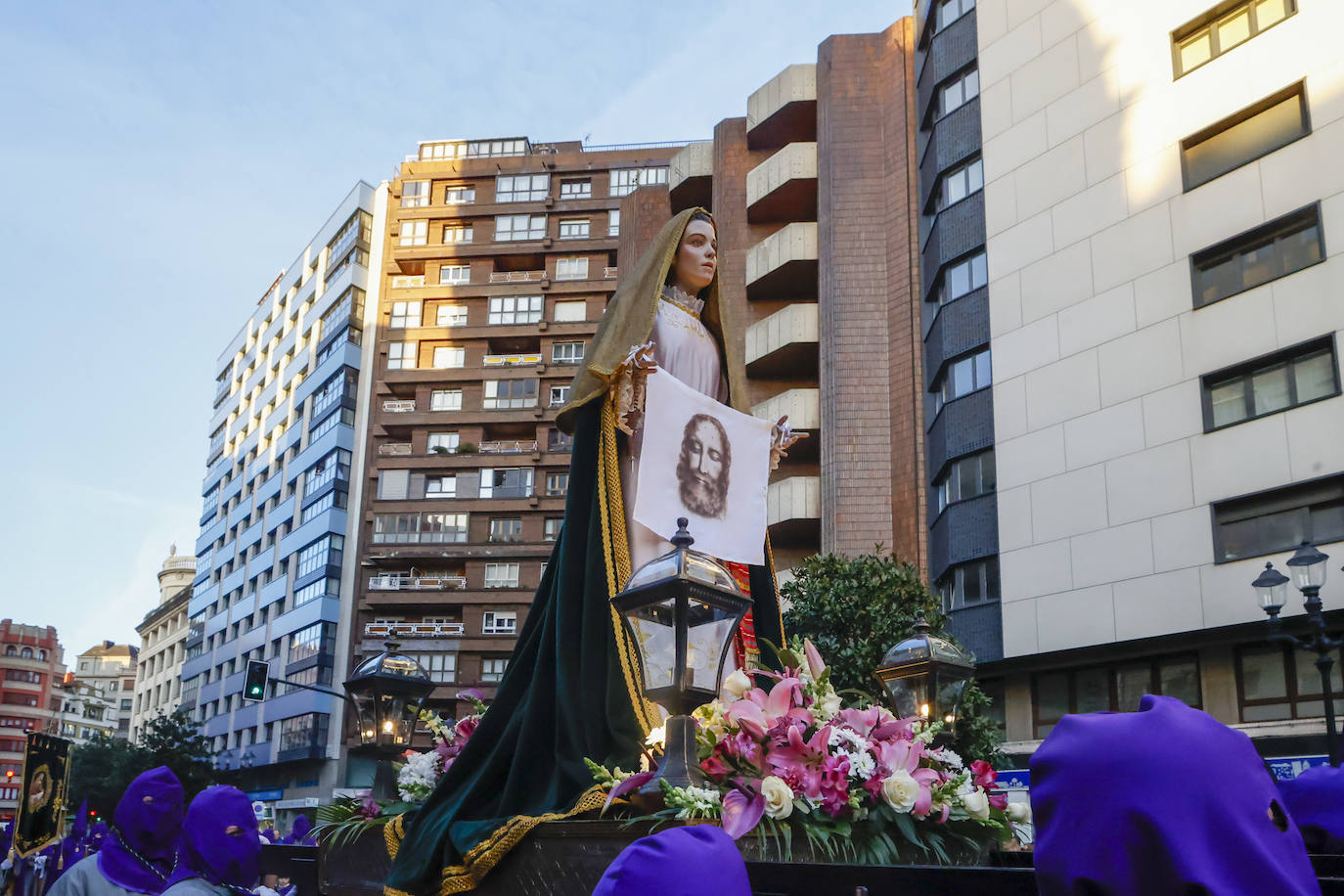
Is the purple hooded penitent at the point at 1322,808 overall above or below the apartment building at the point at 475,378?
below

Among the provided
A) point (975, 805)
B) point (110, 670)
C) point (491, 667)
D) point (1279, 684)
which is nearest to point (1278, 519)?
point (1279, 684)

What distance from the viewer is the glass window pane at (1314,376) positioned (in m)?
23.6

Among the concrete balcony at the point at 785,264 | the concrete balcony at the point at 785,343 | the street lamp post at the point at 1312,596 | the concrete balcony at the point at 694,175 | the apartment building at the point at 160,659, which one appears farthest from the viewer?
the apartment building at the point at 160,659

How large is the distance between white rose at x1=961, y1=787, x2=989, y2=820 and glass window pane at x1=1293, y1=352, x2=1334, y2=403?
2108cm

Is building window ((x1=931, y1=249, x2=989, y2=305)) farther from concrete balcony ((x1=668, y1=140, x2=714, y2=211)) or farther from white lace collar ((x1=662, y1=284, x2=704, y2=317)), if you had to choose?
white lace collar ((x1=662, y1=284, x2=704, y2=317))

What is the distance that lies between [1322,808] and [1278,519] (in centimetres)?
2341

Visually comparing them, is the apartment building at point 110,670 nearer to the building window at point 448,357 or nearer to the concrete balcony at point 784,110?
the building window at point 448,357

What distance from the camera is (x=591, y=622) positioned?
273 inches

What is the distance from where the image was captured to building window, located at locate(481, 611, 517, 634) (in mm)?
61469

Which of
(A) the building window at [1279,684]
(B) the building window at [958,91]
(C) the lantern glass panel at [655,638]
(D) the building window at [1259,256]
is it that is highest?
(B) the building window at [958,91]

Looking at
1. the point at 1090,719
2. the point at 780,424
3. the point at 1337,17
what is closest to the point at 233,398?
the point at 1337,17

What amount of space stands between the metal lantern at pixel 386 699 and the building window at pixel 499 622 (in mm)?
50282

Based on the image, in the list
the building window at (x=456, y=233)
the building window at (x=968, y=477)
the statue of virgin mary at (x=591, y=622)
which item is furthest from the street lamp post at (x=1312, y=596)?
the building window at (x=456, y=233)

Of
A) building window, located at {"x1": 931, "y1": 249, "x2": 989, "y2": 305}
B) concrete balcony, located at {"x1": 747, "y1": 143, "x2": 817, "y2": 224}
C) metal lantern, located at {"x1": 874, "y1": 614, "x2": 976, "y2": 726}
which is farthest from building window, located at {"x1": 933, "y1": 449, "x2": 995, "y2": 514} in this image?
metal lantern, located at {"x1": 874, "y1": 614, "x2": 976, "y2": 726}
